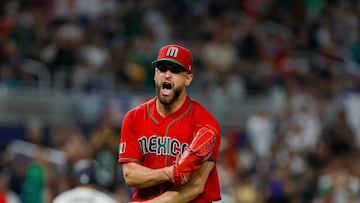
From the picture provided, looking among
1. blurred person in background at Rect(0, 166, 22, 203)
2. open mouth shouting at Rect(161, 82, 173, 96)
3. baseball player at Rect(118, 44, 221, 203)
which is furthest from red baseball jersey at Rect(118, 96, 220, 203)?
blurred person in background at Rect(0, 166, 22, 203)

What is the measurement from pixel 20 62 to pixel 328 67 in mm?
6171

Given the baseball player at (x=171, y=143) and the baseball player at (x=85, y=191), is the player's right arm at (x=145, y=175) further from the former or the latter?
the baseball player at (x=85, y=191)

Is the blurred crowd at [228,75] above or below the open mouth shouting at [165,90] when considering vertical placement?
above

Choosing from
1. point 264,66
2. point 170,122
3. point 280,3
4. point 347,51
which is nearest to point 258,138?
point 264,66

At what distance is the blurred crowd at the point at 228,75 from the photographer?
13.7 meters

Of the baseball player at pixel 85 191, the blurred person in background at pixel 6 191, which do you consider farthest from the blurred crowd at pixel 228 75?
the baseball player at pixel 85 191

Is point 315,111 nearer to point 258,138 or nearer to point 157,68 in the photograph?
point 258,138

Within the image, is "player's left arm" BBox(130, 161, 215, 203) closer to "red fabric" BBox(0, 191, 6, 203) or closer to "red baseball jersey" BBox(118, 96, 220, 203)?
"red baseball jersey" BBox(118, 96, 220, 203)

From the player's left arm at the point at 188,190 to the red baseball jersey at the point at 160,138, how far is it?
9cm

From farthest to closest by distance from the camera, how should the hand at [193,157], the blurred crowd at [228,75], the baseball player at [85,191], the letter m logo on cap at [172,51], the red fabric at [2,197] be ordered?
the blurred crowd at [228,75] → the red fabric at [2,197] → the baseball player at [85,191] → the letter m logo on cap at [172,51] → the hand at [193,157]

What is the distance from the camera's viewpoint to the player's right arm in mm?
6262

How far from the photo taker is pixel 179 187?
637cm

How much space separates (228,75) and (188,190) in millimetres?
11931

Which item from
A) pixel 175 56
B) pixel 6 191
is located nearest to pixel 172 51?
pixel 175 56
